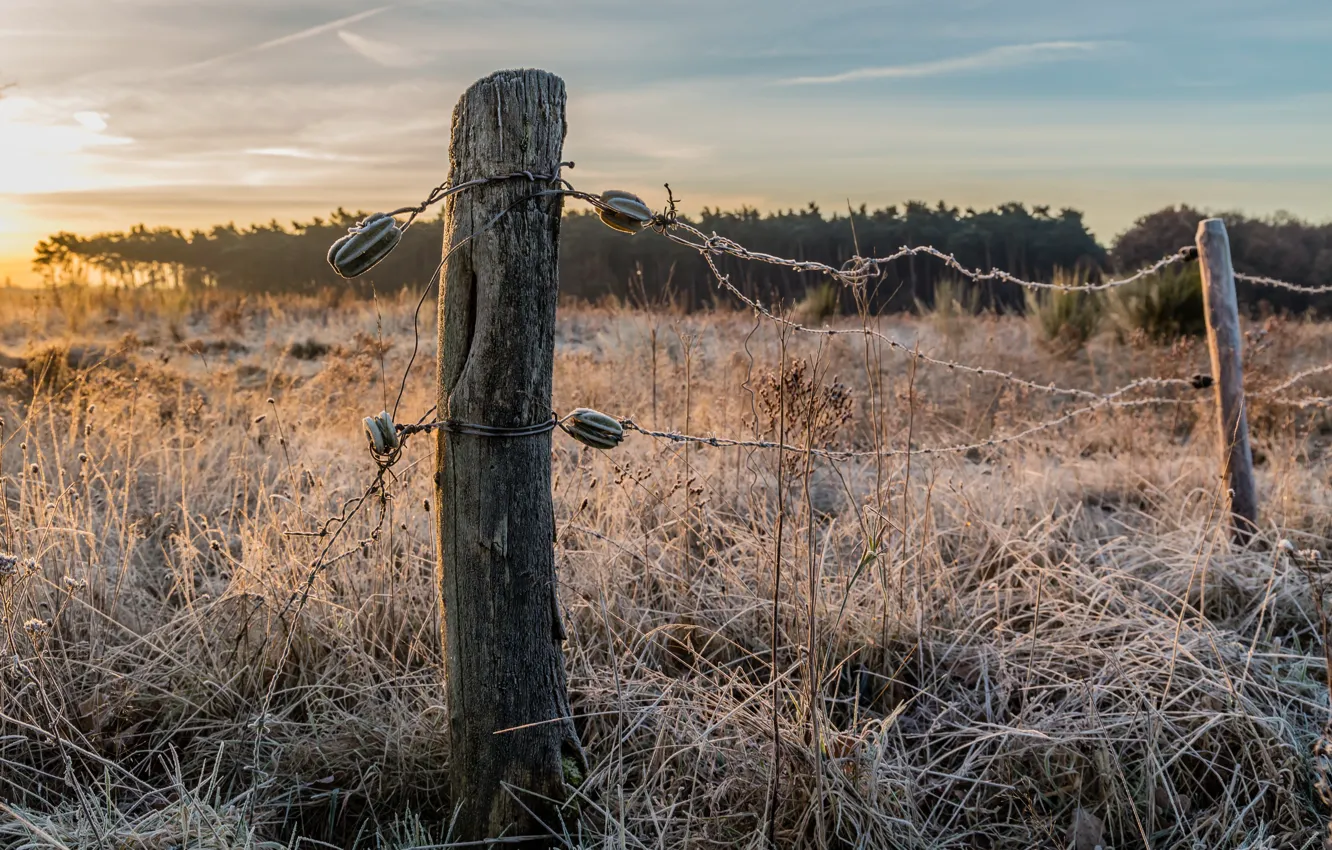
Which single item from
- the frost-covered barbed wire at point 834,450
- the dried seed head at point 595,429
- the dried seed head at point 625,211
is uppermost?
the dried seed head at point 625,211

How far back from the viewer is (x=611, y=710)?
2404 mm

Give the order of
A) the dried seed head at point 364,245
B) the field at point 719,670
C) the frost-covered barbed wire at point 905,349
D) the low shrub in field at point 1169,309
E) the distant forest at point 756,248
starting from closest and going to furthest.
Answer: the dried seed head at point 364,245
the field at point 719,670
the frost-covered barbed wire at point 905,349
the low shrub in field at point 1169,309
the distant forest at point 756,248

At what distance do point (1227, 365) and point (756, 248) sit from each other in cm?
1848

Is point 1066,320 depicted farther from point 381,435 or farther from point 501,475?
point 381,435

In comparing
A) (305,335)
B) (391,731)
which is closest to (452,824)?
(391,731)

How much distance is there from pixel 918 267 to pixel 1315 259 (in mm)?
7793

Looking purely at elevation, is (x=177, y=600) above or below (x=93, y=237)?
below

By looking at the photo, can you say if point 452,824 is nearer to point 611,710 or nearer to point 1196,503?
point 611,710

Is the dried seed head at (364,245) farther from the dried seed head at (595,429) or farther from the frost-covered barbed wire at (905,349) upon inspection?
the frost-covered barbed wire at (905,349)

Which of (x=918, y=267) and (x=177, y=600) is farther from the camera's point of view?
(x=918, y=267)

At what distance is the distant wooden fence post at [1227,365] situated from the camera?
4055 millimetres

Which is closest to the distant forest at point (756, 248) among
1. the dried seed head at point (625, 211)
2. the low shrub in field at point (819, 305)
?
the low shrub in field at point (819, 305)

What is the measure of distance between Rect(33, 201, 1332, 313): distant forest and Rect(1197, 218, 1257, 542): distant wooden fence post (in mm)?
12721

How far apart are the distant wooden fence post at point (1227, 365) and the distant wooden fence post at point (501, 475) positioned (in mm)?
3431
